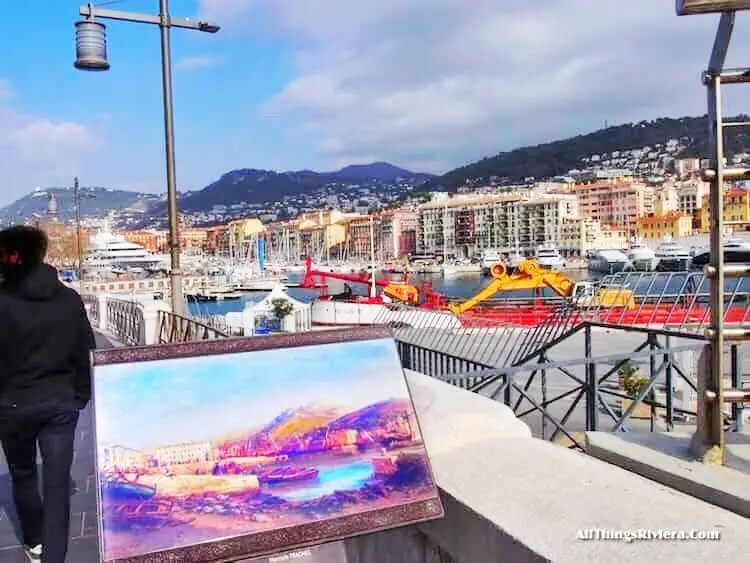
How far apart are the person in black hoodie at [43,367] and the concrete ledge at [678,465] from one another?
225 cm

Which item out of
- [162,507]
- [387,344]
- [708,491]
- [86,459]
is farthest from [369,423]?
[86,459]

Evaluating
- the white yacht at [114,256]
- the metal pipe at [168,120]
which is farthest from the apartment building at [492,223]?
the metal pipe at [168,120]

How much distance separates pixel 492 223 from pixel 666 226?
132 ft

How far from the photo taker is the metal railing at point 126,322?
50.2ft

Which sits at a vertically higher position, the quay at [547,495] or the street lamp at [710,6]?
the street lamp at [710,6]

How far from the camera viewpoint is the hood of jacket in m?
3.34

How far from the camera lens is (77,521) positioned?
433 cm

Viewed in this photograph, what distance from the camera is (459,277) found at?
112 meters

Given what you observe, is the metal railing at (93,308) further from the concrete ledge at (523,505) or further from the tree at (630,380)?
the concrete ledge at (523,505)

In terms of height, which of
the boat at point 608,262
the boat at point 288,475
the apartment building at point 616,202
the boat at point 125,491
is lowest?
the boat at point 608,262

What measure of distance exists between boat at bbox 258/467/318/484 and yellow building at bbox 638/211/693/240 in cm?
11453

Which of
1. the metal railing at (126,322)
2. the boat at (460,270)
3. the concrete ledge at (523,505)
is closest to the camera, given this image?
the concrete ledge at (523,505)

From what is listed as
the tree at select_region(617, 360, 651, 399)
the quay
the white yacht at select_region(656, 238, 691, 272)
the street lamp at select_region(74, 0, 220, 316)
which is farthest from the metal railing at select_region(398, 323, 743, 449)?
the white yacht at select_region(656, 238, 691, 272)

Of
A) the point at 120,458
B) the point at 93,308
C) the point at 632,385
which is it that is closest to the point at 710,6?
the point at 120,458
